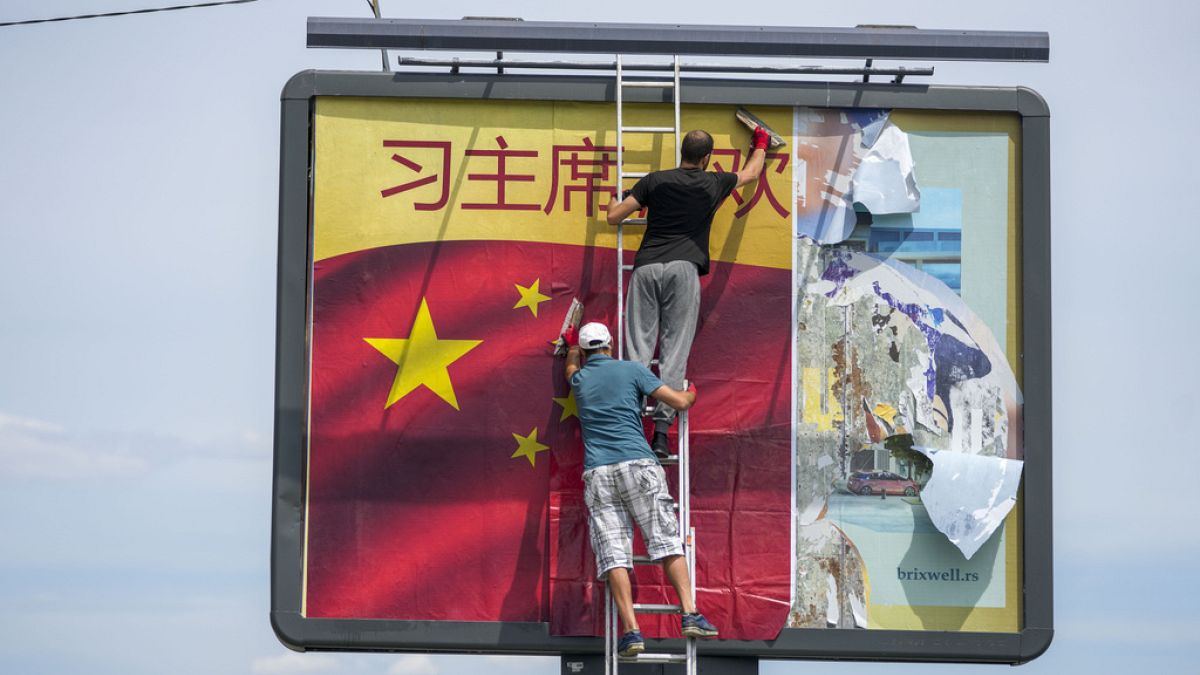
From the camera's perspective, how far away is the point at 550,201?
10.4 m

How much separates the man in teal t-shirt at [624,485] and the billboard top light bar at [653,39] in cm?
204

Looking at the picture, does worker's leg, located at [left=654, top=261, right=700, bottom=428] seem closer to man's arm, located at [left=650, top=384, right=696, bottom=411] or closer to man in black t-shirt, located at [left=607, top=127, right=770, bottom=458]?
man in black t-shirt, located at [left=607, top=127, right=770, bottom=458]

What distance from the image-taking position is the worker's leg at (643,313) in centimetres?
Answer: 1011

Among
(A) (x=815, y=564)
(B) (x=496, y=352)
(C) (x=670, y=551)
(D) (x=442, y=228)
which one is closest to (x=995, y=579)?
(A) (x=815, y=564)

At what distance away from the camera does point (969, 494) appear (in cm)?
1037

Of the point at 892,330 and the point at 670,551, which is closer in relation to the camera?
the point at 670,551

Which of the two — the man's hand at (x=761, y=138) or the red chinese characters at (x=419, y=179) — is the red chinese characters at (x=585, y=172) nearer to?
the red chinese characters at (x=419, y=179)

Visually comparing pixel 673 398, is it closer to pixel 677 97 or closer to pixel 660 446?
pixel 660 446

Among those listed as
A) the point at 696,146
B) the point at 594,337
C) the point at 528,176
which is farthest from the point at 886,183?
the point at 528,176

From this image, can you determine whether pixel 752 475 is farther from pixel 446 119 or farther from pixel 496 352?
pixel 446 119

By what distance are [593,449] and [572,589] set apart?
0.97 m

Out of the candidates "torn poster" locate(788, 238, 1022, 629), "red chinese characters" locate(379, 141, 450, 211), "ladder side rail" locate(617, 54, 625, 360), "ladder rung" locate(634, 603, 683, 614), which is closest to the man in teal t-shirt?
"ladder rung" locate(634, 603, 683, 614)

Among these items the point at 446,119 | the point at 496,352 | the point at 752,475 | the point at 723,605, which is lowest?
the point at 723,605

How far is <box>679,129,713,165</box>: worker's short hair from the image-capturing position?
10055mm
